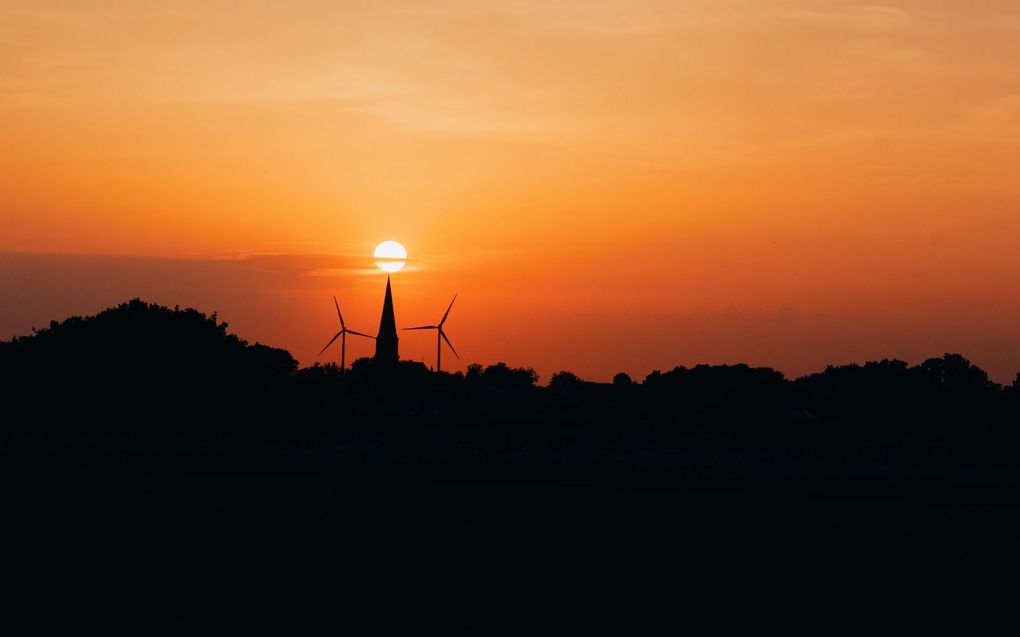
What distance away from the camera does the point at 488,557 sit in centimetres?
3147

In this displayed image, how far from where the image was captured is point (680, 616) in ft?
79.4

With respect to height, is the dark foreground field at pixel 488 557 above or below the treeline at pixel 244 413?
below

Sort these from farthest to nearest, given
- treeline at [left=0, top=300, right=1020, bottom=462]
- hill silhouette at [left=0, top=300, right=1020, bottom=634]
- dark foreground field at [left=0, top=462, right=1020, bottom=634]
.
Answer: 1. treeline at [left=0, top=300, right=1020, bottom=462]
2. hill silhouette at [left=0, top=300, right=1020, bottom=634]
3. dark foreground field at [left=0, top=462, right=1020, bottom=634]

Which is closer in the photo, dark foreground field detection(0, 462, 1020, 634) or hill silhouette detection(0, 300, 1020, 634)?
dark foreground field detection(0, 462, 1020, 634)

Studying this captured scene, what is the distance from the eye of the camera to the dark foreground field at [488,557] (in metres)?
23.8

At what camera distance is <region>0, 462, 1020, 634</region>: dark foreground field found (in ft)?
78.2

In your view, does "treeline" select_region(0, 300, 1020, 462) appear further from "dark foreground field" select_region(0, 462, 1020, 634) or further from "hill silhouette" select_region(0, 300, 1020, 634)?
"dark foreground field" select_region(0, 462, 1020, 634)

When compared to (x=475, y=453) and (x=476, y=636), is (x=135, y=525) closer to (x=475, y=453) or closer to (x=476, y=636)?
(x=476, y=636)

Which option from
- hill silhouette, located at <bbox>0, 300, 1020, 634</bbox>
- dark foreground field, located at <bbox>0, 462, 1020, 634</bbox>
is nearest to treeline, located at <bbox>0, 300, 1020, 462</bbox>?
hill silhouette, located at <bbox>0, 300, 1020, 634</bbox>

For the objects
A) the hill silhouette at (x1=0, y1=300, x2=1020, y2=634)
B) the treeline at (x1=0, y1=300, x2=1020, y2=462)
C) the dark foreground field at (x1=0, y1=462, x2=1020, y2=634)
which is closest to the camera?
the dark foreground field at (x1=0, y1=462, x2=1020, y2=634)

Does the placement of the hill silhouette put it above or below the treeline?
below

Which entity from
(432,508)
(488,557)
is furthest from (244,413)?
(488,557)

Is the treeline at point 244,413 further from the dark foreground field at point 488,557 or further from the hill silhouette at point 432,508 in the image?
the dark foreground field at point 488,557

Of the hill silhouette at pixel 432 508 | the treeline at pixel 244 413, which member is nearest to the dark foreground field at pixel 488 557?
the hill silhouette at pixel 432 508
